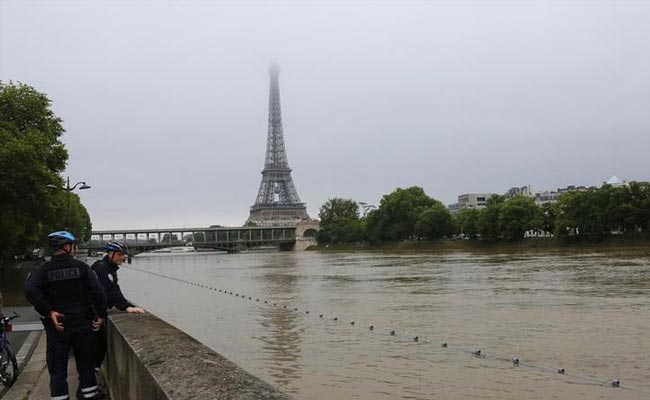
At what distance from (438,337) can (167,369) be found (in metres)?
14.7

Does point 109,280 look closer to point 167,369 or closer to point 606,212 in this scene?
point 167,369

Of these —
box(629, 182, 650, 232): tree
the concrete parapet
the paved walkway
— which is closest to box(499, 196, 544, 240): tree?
box(629, 182, 650, 232): tree

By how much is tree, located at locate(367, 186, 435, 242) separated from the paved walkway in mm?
132381

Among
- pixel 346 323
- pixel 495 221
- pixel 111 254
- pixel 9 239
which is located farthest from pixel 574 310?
pixel 495 221

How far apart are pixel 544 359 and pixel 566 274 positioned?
30094 millimetres

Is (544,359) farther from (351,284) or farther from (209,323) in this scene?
(351,284)

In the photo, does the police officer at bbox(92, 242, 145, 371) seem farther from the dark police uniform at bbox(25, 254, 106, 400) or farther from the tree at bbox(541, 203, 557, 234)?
the tree at bbox(541, 203, 557, 234)

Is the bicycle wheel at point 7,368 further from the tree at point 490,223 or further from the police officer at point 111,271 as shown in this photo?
the tree at point 490,223

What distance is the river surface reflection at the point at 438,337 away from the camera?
42.0 feet

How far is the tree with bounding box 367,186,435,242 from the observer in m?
147

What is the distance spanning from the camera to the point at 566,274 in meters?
43.1

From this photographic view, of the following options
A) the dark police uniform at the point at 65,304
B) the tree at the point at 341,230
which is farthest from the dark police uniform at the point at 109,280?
the tree at the point at 341,230

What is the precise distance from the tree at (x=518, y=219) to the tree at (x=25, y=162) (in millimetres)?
75936

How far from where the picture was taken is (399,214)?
491 ft
